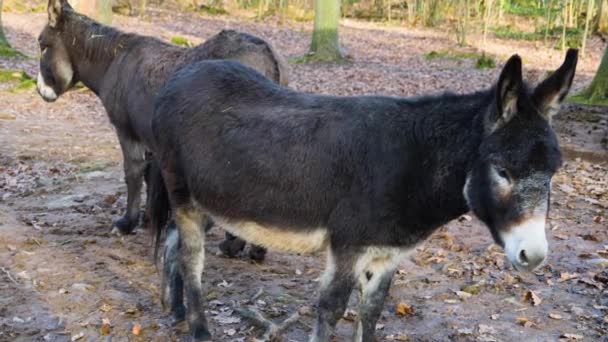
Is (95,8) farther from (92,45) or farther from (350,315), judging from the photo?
(350,315)

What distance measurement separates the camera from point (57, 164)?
8.09 meters

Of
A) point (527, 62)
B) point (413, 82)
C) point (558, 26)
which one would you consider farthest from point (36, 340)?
point (558, 26)

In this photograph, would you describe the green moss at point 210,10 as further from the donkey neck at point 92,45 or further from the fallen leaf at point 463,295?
the fallen leaf at point 463,295

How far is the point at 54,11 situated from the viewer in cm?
645

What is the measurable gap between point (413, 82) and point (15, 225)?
1063 centimetres

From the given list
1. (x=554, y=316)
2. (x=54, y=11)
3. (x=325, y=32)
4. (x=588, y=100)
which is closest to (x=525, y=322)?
(x=554, y=316)

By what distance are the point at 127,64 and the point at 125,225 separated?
1539mm

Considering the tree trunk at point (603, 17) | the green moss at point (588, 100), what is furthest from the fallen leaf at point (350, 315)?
the tree trunk at point (603, 17)

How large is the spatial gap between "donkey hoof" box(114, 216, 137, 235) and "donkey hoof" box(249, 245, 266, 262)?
4.33ft

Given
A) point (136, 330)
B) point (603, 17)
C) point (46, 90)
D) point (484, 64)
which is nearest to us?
point (136, 330)

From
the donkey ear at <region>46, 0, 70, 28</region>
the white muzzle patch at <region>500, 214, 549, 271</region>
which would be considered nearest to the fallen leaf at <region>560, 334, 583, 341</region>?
the white muzzle patch at <region>500, 214, 549, 271</region>

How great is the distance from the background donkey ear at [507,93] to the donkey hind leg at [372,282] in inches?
34.4

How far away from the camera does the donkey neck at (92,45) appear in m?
6.20

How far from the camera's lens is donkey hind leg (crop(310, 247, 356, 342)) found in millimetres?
3402
